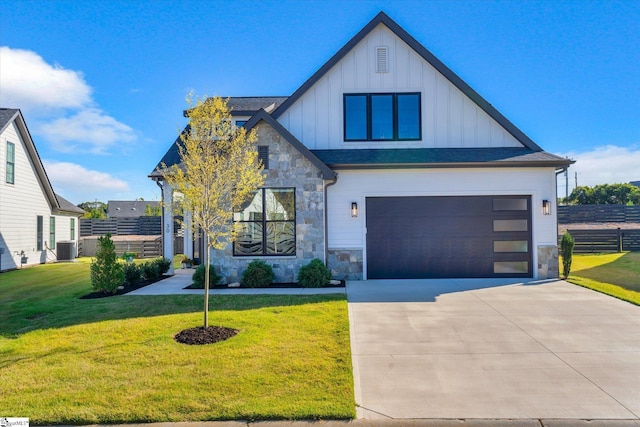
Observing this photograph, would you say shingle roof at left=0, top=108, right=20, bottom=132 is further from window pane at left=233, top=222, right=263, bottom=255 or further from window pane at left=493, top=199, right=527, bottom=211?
window pane at left=493, top=199, right=527, bottom=211

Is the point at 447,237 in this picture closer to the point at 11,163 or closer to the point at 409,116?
the point at 409,116

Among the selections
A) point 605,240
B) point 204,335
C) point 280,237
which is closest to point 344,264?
point 280,237

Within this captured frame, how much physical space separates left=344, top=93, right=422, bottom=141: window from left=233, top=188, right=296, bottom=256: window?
3422 mm

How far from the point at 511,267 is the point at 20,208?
21.7 metres

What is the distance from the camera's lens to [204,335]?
555cm

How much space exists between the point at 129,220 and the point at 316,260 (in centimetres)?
2051

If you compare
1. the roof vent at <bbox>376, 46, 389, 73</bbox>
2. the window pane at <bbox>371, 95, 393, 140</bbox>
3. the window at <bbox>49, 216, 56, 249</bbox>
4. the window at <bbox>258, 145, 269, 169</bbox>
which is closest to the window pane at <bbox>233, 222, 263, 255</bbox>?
the window at <bbox>258, 145, 269, 169</bbox>

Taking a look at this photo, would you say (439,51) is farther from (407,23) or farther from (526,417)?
(526,417)

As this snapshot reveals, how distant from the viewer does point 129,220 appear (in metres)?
24.7

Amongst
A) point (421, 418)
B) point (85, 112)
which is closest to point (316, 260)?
point (421, 418)

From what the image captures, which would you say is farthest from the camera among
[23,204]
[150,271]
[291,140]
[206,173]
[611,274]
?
[23,204]

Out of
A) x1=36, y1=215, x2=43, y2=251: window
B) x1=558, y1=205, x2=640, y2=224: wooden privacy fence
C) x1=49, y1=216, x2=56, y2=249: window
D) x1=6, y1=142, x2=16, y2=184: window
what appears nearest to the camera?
x1=6, y1=142, x2=16, y2=184: window

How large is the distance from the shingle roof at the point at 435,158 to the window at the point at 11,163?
14.9 meters

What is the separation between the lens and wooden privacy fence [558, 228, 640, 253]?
18.1 meters
